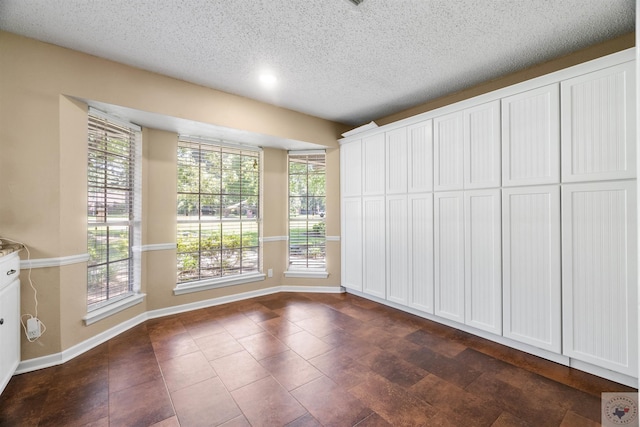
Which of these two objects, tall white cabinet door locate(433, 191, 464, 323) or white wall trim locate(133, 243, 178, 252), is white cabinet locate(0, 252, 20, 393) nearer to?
white wall trim locate(133, 243, 178, 252)

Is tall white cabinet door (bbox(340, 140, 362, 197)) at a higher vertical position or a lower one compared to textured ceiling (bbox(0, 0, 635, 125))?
lower

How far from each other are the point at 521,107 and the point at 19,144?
4.20m

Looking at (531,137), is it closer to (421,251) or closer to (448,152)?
(448,152)

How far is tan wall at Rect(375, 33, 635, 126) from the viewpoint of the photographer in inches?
89.0

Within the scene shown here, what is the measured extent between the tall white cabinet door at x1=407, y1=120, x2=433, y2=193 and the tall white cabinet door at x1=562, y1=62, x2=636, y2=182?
1.16 meters

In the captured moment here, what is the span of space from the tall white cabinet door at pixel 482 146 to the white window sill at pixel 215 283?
9.99 feet

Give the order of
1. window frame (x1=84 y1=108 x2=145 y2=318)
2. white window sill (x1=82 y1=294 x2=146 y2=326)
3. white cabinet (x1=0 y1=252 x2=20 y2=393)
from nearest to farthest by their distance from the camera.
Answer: white cabinet (x1=0 y1=252 x2=20 y2=393), white window sill (x1=82 y1=294 x2=146 y2=326), window frame (x1=84 y1=108 x2=145 y2=318)

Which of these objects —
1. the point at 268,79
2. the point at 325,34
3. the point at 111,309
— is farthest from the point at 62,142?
the point at 325,34

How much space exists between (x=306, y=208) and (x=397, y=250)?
162 centimetres

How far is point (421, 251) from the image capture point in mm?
3244

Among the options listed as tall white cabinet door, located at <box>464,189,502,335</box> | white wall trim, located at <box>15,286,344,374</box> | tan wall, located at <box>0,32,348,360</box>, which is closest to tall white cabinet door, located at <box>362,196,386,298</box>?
white wall trim, located at <box>15,286,344,374</box>

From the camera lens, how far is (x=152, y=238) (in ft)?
10.9

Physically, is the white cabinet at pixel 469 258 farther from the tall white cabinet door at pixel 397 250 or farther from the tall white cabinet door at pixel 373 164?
the tall white cabinet door at pixel 373 164

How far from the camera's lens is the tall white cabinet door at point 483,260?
103 inches
